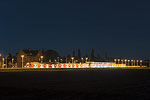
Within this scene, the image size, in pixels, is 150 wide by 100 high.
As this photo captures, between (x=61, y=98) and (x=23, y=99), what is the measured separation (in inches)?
91.1

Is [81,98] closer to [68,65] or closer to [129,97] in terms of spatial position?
[129,97]

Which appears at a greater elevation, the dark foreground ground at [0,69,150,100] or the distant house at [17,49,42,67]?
the distant house at [17,49,42,67]

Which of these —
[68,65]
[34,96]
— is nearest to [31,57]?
[68,65]

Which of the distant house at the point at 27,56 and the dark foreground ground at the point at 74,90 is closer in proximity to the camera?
the dark foreground ground at the point at 74,90

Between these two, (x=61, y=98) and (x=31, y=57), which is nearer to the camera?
(x=61, y=98)

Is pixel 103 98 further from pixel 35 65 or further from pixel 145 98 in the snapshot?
pixel 35 65

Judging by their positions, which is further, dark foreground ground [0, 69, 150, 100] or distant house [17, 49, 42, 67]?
distant house [17, 49, 42, 67]

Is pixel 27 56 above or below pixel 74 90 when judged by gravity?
above

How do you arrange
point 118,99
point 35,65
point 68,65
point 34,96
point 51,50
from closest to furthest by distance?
point 118,99, point 34,96, point 35,65, point 68,65, point 51,50

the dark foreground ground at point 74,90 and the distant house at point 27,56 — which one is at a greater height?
the distant house at point 27,56

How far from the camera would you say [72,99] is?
13656 mm

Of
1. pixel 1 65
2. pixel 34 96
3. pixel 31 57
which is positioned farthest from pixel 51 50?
pixel 34 96

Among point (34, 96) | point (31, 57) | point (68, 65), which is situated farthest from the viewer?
point (31, 57)

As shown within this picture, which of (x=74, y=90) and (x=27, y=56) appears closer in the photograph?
(x=74, y=90)
